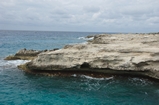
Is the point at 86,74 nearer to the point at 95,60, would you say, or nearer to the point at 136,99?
the point at 95,60

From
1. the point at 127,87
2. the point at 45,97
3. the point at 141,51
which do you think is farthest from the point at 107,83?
the point at 45,97

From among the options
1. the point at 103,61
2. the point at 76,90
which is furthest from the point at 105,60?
the point at 76,90

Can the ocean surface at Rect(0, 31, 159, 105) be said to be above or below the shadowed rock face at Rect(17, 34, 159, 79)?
below

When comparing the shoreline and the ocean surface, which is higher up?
the shoreline

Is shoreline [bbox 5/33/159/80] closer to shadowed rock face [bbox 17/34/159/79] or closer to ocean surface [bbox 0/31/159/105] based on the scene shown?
shadowed rock face [bbox 17/34/159/79]

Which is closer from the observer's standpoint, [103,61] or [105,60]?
[105,60]

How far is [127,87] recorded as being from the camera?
18188 mm

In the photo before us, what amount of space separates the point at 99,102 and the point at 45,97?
16.1ft

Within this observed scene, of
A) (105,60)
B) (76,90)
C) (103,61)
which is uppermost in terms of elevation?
(105,60)

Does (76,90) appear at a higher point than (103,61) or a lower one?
lower

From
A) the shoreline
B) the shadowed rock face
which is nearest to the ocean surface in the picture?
the shoreline

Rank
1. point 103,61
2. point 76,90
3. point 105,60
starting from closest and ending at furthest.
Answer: point 76,90 → point 105,60 → point 103,61

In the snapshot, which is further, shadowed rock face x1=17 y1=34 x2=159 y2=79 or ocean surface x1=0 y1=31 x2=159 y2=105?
shadowed rock face x1=17 y1=34 x2=159 y2=79

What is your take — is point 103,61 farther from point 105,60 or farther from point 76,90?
point 76,90
